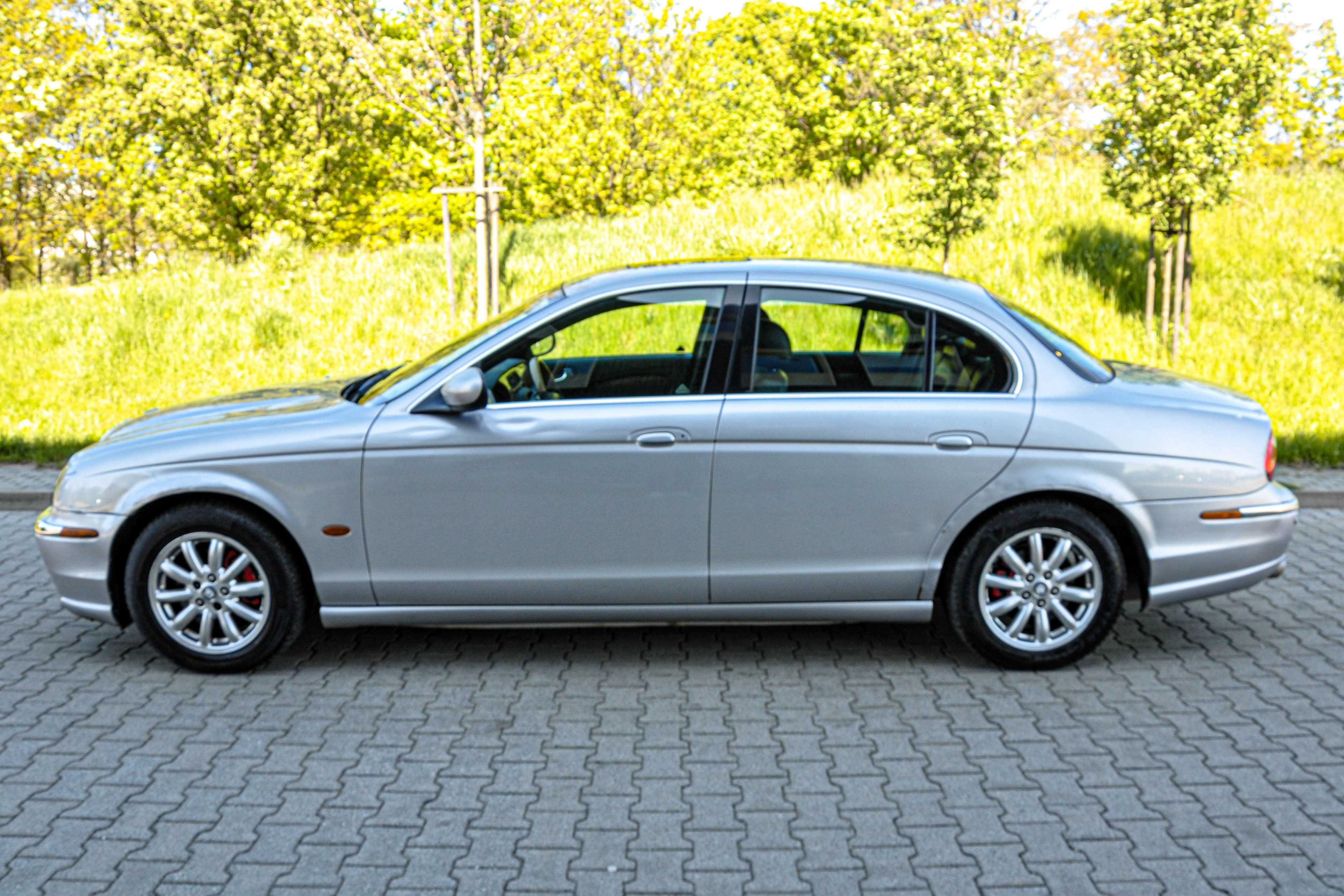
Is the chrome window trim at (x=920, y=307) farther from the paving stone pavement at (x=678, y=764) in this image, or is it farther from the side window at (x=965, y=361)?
the paving stone pavement at (x=678, y=764)

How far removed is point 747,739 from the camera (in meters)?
4.80

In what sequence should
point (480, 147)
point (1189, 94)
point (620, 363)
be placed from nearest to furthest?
1. point (620, 363)
2. point (1189, 94)
3. point (480, 147)

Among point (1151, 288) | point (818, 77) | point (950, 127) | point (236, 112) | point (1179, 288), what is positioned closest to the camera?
point (1179, 288)

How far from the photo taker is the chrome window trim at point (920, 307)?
5.40m

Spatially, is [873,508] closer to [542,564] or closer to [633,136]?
[542,564]

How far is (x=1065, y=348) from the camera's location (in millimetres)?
5656

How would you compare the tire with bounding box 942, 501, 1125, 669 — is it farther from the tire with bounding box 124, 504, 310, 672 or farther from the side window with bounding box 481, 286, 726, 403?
the tire with bounding box 124, 504, 310, 672

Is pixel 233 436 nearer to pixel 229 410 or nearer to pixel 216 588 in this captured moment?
pixel 229 410

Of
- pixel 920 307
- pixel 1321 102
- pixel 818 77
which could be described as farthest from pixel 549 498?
pixel 818 77

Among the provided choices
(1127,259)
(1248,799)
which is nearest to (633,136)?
(1127,259)

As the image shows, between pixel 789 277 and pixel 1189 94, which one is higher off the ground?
pixel 1189 94

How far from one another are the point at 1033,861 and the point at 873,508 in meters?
1.80

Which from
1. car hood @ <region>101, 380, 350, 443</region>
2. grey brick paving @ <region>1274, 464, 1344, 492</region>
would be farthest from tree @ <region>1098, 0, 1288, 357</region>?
car hood @ <region>101, 380, 350, 443</region>

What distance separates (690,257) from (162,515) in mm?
7679
